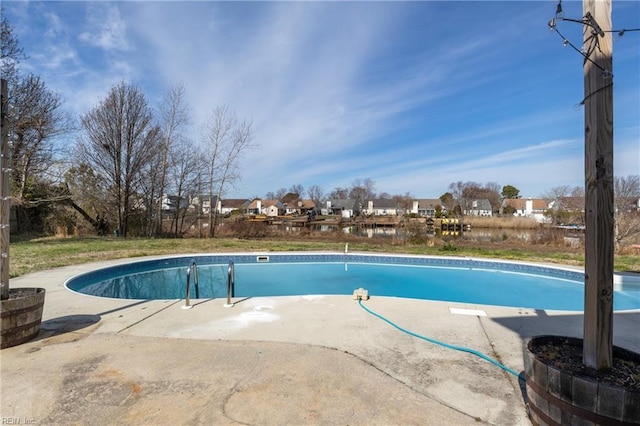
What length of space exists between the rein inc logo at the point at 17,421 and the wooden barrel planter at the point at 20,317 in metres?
1.44

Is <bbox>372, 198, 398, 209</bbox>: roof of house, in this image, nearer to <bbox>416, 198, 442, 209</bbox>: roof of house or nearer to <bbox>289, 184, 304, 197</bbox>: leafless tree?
<bbox>416, 198, 442, 209</bbox>: roof of house

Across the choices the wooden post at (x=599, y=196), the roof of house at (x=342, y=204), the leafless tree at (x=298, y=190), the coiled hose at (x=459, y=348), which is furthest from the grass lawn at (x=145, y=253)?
the leafless tree at (x=298, y=190)

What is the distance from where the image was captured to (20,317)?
3244 mm

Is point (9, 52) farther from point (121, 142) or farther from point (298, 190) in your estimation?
point (298, 190)

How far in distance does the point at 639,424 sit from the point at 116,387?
3.24m

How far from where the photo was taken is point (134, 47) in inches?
424

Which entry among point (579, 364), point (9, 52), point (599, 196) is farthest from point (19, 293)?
point (9, 52)

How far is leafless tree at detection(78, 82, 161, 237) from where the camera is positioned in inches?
613

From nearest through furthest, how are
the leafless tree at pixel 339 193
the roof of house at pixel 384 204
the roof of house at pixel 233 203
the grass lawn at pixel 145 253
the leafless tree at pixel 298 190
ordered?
1. the grass lawn at pixel 145 253
2. the roof of house at pixel 384 204
3. the roof of house at pixel 233 203
4. the leafless tree at pixel 339 193
5. the leafless tree at pixel 298 190

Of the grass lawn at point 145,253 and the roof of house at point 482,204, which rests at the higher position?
the roof of house at point 482,204

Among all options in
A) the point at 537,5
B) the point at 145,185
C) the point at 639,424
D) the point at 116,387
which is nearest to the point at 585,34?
the point at 639,424

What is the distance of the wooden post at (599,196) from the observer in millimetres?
1846

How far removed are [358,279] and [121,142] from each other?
13.6 m

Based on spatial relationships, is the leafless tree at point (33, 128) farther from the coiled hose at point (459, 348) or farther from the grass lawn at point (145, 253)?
the coiled hose at point (459, 348)
